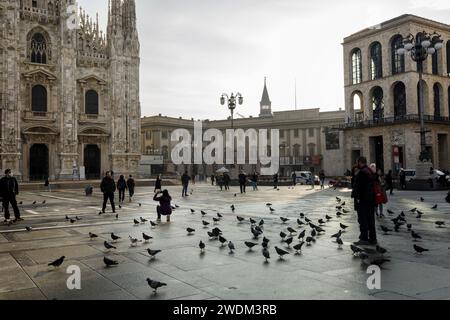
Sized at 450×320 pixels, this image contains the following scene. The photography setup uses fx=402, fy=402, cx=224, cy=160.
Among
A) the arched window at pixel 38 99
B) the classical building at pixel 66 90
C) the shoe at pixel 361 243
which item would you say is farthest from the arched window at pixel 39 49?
the shoe at pixel 361 243

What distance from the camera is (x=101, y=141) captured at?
150 ft

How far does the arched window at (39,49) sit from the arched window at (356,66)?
38630 millimetres

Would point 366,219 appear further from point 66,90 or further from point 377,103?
point 377,103

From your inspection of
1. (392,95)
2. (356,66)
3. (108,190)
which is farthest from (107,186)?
(356,66)

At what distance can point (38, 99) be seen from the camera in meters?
42.3

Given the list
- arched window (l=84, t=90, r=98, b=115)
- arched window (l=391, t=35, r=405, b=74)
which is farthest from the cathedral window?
arched window (l=391, t=35, r=405, b=74)

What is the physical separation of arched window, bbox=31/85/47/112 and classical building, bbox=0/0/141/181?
98 millimetres

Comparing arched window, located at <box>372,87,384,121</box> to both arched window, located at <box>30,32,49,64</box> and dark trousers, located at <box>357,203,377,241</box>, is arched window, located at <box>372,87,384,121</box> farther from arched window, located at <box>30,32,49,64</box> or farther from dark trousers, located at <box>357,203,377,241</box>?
dark trousers, located at <box>357,203,377,241</box>

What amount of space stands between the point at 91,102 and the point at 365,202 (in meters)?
42.3

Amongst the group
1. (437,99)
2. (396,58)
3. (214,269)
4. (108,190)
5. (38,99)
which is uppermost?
(396,58)

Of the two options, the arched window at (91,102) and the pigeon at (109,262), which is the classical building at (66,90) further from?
the pigeon at (109,262)

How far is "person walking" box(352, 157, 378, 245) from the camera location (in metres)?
7.91

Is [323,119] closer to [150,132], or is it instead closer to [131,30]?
[150,132]
